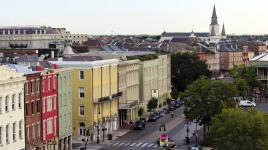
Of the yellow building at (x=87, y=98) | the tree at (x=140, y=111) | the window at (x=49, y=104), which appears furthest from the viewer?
the tree at (x=140, y=111)

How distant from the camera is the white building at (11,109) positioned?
7206cm

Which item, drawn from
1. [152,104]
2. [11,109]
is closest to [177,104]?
[152,104]

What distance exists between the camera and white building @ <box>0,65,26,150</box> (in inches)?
2837

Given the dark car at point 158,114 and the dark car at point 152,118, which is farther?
the dark car at point 158,114

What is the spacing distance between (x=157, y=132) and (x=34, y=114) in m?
33.4

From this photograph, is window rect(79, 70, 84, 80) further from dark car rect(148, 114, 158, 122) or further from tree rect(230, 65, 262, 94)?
tree rect(230, 65, 262, 94)

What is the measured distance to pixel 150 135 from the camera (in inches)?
4225

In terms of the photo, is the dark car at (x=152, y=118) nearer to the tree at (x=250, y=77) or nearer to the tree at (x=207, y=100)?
the tree at (x=207, y=100)

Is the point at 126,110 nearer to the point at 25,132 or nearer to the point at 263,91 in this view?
the point at 25,132

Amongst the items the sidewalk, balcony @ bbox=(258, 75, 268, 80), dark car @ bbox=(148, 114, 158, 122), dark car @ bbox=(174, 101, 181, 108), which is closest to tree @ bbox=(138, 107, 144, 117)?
dark car @ bbox=(148, 114, 158, 122)

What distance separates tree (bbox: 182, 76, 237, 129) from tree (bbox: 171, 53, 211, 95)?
7088cm

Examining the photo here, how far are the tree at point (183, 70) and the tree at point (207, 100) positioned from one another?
70.9 meters

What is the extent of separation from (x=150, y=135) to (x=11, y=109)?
36838 mm

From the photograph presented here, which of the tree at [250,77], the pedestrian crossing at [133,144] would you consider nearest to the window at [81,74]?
the pedestrian crossing at [133,144]
